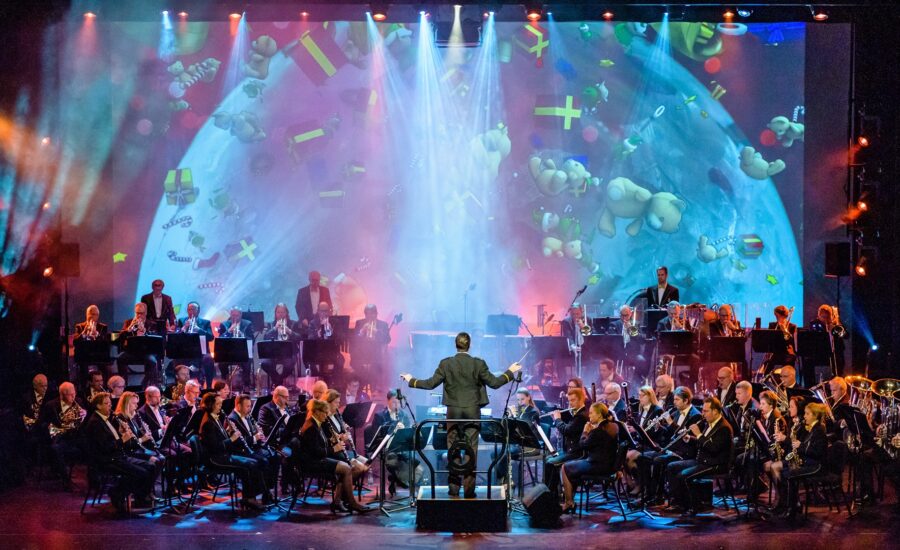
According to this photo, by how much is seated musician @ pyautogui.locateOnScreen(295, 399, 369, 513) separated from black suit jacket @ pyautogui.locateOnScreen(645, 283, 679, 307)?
21.1 ft

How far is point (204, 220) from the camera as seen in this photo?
18594 mm

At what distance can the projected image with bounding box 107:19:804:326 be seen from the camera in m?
18.5

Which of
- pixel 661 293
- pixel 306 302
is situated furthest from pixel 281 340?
pixel 661 293

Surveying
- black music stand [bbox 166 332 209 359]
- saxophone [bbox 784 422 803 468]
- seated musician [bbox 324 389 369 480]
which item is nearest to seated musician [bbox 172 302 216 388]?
black music stand [bbox 166 332 209 359]

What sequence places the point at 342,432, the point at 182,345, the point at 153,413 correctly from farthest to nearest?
the point at 182,345 < the point at 153,413 < the point at 342,432

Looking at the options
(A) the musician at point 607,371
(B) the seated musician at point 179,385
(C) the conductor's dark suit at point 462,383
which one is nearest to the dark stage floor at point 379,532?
(C) the conductor's dark suit at point 462,383

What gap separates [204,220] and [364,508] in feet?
28.0

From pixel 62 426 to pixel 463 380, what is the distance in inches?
218

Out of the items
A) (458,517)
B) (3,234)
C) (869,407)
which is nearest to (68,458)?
(3,234)

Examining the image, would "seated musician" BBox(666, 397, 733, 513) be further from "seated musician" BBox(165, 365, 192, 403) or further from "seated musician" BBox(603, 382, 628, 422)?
"seated musician" BBox(165, 365, 192, 403)

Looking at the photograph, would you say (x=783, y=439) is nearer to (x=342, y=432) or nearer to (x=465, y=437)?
Result: (x=465, y=437)

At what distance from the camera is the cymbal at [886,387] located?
13141mm

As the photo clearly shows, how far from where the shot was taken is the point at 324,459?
11859mm

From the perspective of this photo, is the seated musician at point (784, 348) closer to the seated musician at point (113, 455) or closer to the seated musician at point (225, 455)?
the seated musician at point (225, 455)
